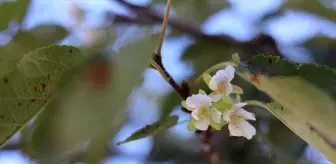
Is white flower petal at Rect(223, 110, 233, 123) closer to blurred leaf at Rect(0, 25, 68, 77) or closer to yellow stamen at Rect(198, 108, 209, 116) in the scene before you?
yellow stamen at Rect(198, 108, 209, 116)

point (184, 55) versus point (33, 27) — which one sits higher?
point (33, 27)

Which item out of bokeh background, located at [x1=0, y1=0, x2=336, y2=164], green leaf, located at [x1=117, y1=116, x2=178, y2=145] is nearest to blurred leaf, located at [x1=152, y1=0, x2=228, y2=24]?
bokeh background, located at [x1=0, y1=0, x2=336, y2=164]

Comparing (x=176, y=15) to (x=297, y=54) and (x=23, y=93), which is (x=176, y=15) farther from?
(x=23, y=93)

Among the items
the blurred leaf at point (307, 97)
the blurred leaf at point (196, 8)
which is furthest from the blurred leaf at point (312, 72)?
the blurred leaf at point (196, 8)

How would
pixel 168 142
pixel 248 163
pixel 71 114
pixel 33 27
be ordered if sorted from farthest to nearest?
pixel 168 142 → pixel 248 163 → pixel 33 27 → pixel 71 114

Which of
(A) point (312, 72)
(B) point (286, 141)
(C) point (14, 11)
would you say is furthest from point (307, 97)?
(C) point (14, 11)

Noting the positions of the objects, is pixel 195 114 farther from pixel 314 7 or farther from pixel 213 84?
pixel 314 7

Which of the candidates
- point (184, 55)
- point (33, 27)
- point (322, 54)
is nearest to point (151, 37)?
point (33, 27)
